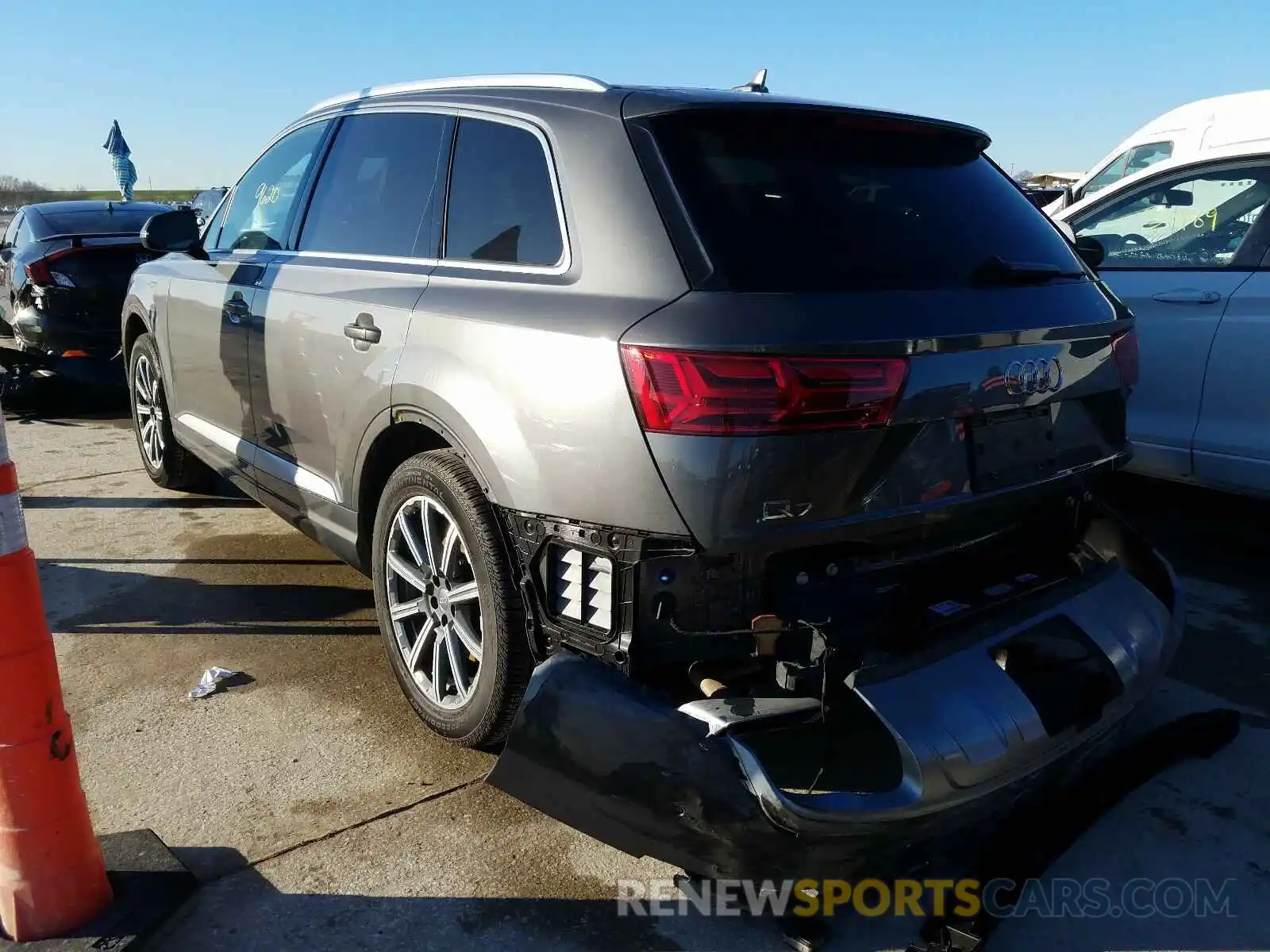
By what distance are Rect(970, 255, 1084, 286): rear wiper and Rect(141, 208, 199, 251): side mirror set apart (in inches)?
132

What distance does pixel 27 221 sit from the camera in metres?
8.83

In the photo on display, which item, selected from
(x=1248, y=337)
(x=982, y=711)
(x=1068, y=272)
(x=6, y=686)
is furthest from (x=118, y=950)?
(x=1248, y=337)

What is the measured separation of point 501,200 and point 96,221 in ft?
24.2

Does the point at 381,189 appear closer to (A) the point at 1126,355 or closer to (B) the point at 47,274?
(A) the point at 1126,355

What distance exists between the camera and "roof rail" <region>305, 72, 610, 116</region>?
269cm

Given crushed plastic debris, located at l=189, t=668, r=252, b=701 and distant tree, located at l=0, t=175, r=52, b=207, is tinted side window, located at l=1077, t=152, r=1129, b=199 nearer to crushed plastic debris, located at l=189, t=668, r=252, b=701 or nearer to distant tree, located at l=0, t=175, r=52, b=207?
crushed plastic debris, located at l=189, t=668, r=252, b=701

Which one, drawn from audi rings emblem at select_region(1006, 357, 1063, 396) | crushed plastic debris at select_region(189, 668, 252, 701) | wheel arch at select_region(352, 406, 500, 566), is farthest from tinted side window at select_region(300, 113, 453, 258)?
audi rings emblem at select_region(1006, 357, 1063, 396)

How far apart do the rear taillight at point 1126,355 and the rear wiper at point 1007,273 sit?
285 mm

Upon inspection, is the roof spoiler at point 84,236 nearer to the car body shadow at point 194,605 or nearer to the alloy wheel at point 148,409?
the alloy wheel at point 148,409

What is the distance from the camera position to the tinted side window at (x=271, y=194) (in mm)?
3961

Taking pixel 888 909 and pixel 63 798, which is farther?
pixel 888 909

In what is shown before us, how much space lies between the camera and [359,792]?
2.81 meters

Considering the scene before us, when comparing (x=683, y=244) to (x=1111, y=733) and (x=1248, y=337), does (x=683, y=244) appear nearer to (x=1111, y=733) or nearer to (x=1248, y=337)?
(x=1111, y=733)

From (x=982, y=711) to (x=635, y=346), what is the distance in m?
1.06
